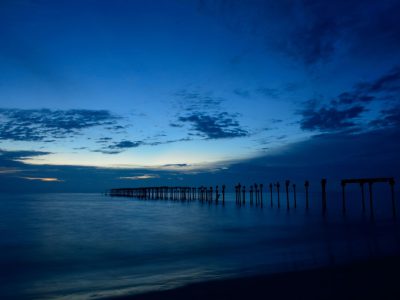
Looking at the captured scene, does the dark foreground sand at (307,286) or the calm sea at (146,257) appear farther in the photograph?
the calm sea at (146,257)

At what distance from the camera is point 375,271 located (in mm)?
8133

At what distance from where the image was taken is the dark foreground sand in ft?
21.0

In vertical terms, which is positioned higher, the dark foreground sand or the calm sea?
the dark foreground sand

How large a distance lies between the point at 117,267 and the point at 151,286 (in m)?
3.71

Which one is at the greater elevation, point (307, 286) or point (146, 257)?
point (307, 286)

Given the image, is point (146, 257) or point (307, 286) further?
point (146, 257)

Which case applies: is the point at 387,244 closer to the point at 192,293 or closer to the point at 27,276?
the point at 192,293

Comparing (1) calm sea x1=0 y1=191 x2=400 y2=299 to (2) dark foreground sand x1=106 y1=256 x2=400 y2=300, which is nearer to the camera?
(2) dark foreground sand x1=106 y1=256 x2=400 y2=300

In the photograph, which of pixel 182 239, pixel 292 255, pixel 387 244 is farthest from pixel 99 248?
pixel 387 244

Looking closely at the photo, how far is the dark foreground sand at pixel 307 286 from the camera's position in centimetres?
640

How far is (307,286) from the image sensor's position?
693cm

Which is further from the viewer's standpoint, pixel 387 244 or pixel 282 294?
pixel 387 244

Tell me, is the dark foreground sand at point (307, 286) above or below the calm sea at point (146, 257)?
above

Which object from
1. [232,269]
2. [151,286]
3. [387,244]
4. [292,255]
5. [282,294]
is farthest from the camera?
[387,244]
